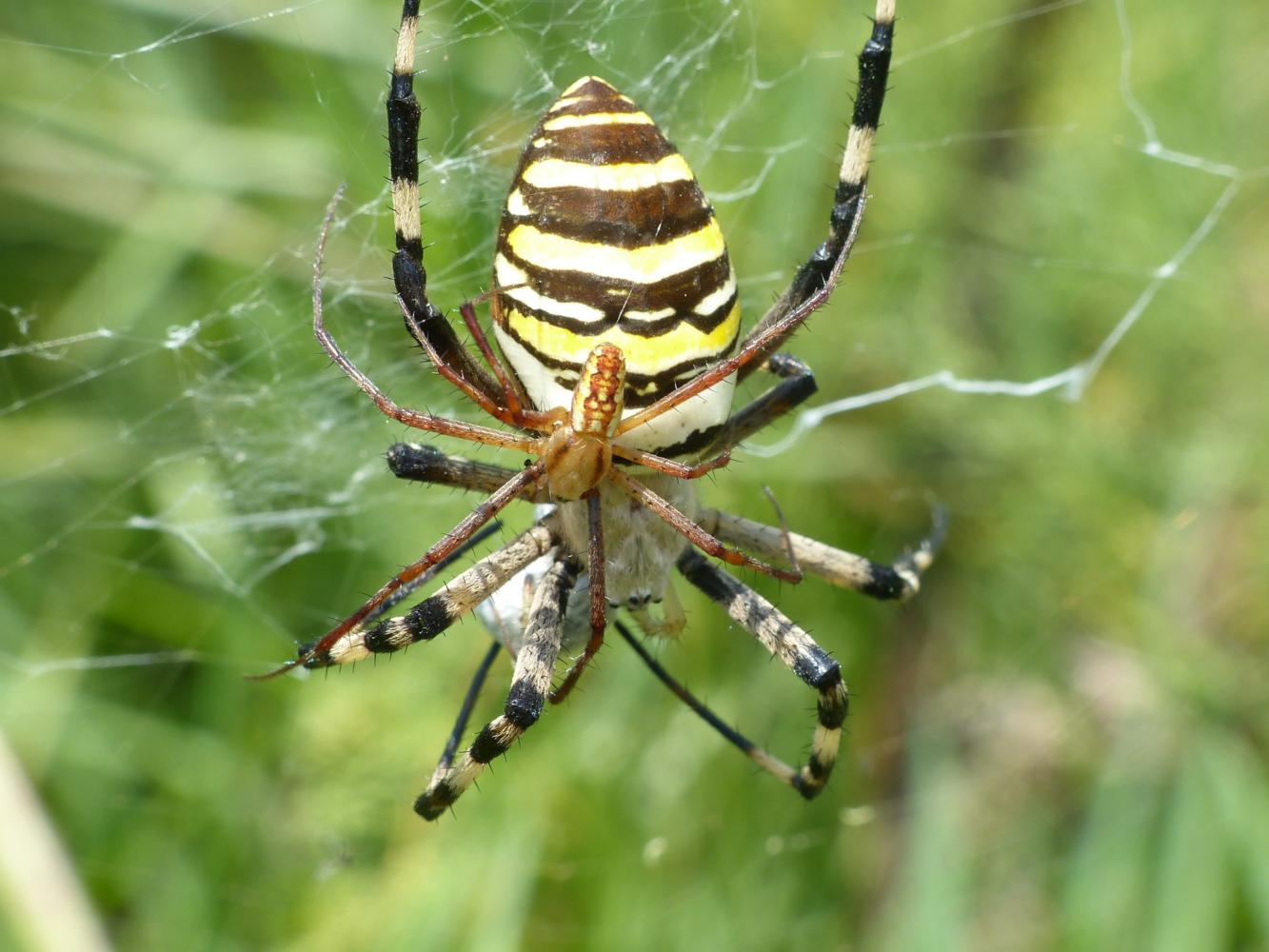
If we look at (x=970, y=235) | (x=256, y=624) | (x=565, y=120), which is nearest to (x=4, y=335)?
(x=256, y=624)

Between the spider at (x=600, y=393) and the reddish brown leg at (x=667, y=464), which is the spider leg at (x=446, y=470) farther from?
the reddish brown leg at (x=667, y=464)

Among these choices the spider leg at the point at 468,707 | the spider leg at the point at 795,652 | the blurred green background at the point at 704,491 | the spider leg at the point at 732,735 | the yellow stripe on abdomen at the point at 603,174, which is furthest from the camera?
the blurred green background at the point at 704,491

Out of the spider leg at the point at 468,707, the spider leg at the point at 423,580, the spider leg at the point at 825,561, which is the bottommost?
the spider leg at the point at 468,707

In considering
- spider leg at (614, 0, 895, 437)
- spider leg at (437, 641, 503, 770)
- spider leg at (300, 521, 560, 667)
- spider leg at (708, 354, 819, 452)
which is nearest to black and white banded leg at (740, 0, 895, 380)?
spider leg at (614, 0, 895, 437)

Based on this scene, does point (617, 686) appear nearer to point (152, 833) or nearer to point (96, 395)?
point (152, 833)

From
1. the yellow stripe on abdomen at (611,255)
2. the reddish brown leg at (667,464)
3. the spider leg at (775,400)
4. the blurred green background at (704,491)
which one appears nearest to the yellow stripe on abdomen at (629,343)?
the yellow stripe on abdomen at (611,255)

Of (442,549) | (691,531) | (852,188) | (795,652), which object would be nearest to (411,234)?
(442,549)

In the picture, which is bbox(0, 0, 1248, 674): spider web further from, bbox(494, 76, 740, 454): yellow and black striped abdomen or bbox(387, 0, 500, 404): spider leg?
bbox(494, 76, 740, 454): yellow and black striped abdomen
